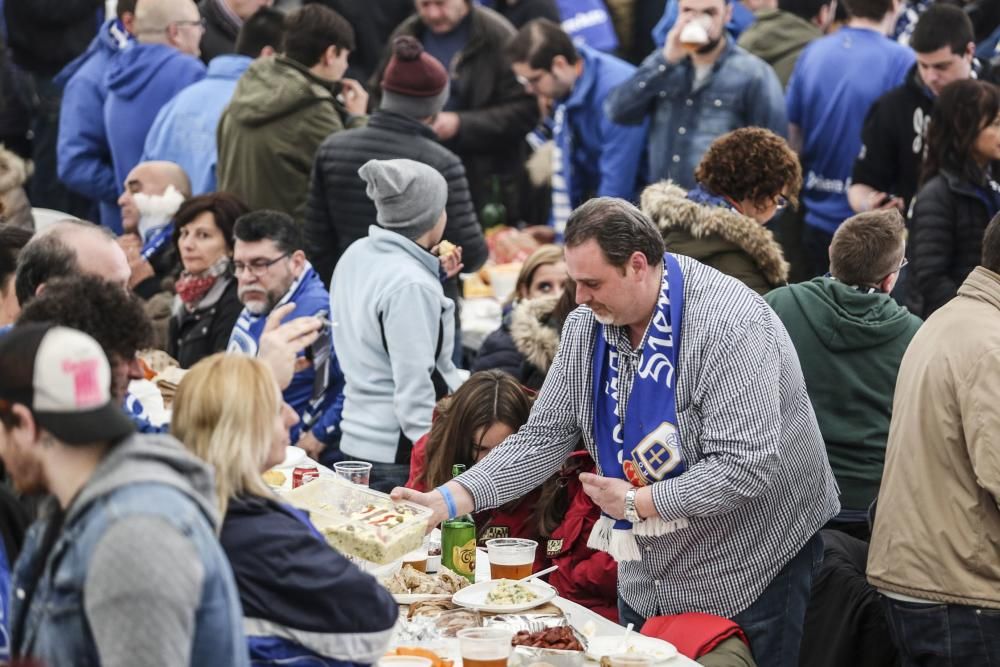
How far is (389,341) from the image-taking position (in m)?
4.93

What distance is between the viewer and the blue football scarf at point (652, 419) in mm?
3594

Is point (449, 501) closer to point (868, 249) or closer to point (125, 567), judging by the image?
point (868, 249)

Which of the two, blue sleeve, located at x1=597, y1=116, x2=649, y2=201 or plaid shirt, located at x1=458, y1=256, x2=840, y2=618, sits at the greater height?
plaid shirt, located at x1=458, y1=256, x2=840, y2=618

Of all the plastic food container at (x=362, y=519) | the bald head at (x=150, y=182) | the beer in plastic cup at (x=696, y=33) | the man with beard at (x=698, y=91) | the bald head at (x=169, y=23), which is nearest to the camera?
the plastic food container at (x=362, y=519)

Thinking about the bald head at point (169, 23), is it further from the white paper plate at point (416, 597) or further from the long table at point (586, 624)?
the white paper plate at point (416, 597)

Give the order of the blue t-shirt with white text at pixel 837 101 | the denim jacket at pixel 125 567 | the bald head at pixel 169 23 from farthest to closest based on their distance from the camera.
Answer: the bald head at pixel 169 23, the blue t-shirt with white text at pixel 837 101, the denim jacket at pixel 125 567

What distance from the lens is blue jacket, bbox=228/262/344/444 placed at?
17.7 feet

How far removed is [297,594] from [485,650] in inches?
21.3

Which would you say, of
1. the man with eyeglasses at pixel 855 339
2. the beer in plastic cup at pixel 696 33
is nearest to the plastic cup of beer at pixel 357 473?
the man with eyeglasses at pixel 855 339

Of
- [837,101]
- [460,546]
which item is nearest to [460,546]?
[460,546]

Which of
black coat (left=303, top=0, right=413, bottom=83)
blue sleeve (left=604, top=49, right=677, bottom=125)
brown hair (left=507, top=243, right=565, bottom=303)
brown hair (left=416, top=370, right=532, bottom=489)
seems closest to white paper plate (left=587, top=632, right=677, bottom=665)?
brown hair (left=416, top=370, right=532, bottom=489)

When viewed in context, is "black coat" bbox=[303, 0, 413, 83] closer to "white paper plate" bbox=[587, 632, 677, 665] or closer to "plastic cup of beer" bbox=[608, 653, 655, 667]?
"white paper plate" bbox=[587, 632, 677, 665]

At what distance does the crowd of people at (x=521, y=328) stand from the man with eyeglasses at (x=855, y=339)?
11mm

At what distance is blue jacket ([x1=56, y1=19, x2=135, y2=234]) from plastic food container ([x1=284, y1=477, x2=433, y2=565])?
4.42m
